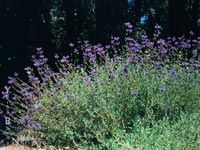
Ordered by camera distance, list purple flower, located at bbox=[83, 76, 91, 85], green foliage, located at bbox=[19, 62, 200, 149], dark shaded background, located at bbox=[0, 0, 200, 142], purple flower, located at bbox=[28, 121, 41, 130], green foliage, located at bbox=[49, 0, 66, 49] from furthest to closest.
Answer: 1. green foliage, located at bbox=[49, 0, 66, 49]
2. dark shaded background, located at bbox=[0, 0, 200, 142]
3. purple flower, located at bbox=[83, 76, 91, 85]
4. purple flower, located at bbox=[28, 121, 41, 130]
5. green foliage, located at bbox=[19, 62, 200, 149]

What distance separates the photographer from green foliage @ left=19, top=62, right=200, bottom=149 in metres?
5.84

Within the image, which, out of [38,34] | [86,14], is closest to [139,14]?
[86,14]

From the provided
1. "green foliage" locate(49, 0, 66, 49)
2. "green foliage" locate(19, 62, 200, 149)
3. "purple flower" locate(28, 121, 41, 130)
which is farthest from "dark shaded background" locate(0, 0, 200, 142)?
"purple flower" locate(28, 121, 41, 130)

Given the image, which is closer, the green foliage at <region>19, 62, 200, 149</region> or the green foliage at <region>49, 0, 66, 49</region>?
the green foliage at <region>19, 62, 200, 149</region>

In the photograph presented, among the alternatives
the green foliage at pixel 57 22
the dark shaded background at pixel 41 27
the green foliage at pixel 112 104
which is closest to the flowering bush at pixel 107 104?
the green foliage at pixel 112 104

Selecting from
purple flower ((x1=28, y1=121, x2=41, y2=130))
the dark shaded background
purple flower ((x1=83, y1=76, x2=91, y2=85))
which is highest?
the dark shaded background

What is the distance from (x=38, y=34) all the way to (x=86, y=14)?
330cm

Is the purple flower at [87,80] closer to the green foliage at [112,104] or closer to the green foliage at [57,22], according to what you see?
the green foliage at [112,104]

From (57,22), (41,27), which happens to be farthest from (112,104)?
(57,22)

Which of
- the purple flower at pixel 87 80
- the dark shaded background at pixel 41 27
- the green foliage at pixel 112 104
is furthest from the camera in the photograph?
the dark shaded background at pixel 41 27

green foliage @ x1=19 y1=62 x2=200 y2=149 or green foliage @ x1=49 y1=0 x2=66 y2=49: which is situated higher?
green foliage @ x1=49 y1=0 x2=66 y2=49

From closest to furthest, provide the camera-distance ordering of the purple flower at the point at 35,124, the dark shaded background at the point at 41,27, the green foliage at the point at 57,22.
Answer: the purple flower at the point at 35,124
the dark shaded background at the point at 41,27
the green foliage at the point at 57,22

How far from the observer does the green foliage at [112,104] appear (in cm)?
584

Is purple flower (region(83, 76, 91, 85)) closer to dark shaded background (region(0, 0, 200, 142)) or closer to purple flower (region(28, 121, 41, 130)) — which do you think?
purple flower (region(28, 121, 41, 130))
